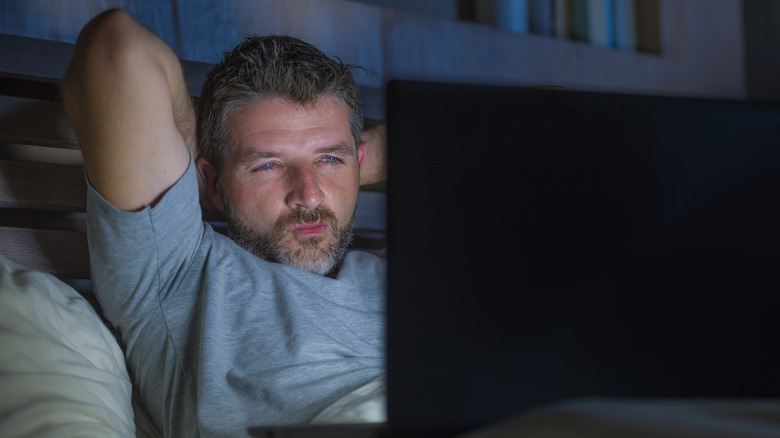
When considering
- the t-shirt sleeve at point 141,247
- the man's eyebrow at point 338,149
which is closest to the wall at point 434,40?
the man's eyebrow at point 338,149

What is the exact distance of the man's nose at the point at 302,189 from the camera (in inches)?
54.6

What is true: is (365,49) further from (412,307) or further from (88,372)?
(412,307)

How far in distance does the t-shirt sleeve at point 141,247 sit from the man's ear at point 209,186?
0.99 ft

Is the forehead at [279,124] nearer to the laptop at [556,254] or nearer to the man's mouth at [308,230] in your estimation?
the man's mouth at [308,230]

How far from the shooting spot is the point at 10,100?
1.23 meters

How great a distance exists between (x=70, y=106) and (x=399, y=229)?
0.87 m

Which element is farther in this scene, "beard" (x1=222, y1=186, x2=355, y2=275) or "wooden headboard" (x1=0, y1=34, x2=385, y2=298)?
"beard" (x1=222, y1=186, x2=355, y2=275)

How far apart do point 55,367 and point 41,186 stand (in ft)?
1.76

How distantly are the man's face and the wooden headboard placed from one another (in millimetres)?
198

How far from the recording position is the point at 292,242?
1.39 metres

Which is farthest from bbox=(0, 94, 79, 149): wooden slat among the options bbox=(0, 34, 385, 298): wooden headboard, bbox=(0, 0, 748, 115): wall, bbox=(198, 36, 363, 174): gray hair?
bbox=(198, 36, 363, 174): gray hair

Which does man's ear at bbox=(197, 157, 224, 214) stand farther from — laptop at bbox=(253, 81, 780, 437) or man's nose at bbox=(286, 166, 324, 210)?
laptop at bbox=(253, 81, 780, 437)

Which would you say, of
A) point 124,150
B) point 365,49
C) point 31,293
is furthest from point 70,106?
point 365,49

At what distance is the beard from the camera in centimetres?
139
